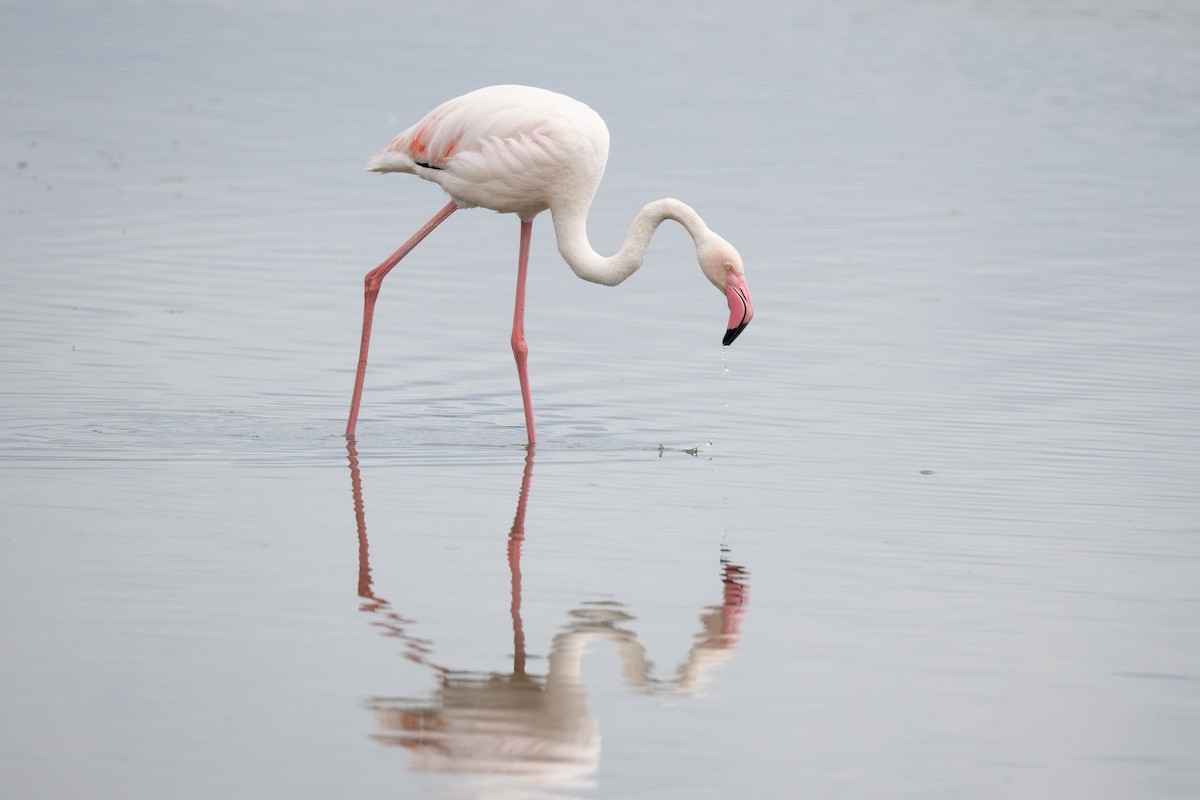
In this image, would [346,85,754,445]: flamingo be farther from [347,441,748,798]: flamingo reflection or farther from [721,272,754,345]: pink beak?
[347,441,748,798]: flamingo reflection

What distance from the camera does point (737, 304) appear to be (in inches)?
319

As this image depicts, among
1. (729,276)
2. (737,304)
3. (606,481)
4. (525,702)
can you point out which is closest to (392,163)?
(729,276)

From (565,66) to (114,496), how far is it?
1636 centimetres

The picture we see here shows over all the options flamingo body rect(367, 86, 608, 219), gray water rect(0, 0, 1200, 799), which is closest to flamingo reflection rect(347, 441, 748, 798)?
gray water rect(0, 0, 1200, 799)

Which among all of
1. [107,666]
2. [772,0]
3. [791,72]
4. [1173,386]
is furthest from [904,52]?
[107,666]

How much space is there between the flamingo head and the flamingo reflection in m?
2.06

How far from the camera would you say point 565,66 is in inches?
898

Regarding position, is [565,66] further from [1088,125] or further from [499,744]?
[499,744]

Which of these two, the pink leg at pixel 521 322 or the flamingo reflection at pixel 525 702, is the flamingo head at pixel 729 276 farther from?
the flamingo reflection at pixel 525 702

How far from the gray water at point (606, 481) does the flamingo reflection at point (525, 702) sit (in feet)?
0.05

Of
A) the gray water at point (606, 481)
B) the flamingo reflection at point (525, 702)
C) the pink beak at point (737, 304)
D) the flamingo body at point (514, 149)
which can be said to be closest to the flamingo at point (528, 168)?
the flamingo body at point (514, 149)

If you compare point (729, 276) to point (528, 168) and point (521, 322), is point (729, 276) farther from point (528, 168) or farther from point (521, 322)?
Result: point (521, 322)

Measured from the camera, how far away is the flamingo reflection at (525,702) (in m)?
4.68

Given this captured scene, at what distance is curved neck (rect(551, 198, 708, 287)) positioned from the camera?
27.8 feet
